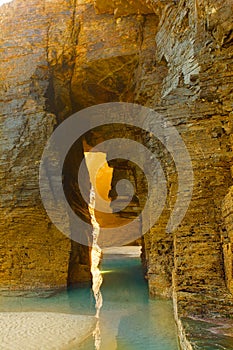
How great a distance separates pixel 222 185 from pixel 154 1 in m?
6.13

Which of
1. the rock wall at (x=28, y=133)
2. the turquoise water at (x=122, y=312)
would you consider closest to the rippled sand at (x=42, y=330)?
the turquoise water at (x=122, y=312)

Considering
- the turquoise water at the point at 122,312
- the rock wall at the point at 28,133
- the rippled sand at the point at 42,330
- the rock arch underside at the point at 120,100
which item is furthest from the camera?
the rock wall at the point at 28,133

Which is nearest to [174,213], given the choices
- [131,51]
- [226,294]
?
[226,294]

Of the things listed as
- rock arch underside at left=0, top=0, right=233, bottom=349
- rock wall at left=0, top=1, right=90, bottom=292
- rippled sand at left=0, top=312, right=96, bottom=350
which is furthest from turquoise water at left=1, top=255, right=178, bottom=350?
rock wall at left=0, top=1, right=90, bottom=292

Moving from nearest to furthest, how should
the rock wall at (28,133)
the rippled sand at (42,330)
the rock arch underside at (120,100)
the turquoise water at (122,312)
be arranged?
the turquoise water at (122,312) → the rippled sand at (42,330) → the rock arch underside at (120,100) → the rock wall at (28,133)

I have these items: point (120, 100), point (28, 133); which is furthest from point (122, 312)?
point (120, 100)

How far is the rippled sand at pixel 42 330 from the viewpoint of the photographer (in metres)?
5.45

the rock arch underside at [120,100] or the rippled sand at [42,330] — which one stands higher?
the rock arch underside at [120,100]

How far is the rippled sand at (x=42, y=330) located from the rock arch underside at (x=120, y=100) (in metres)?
2.10

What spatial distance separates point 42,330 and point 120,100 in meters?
8.74

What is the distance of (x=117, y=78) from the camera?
464 inches

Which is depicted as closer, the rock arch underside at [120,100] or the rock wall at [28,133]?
the rock arch underside at [120,100]

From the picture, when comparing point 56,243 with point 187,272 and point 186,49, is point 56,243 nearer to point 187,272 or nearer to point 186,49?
point 187,272

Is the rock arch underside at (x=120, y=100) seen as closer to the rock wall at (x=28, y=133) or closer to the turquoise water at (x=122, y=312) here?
the rock wall at (x=28, y=133)
